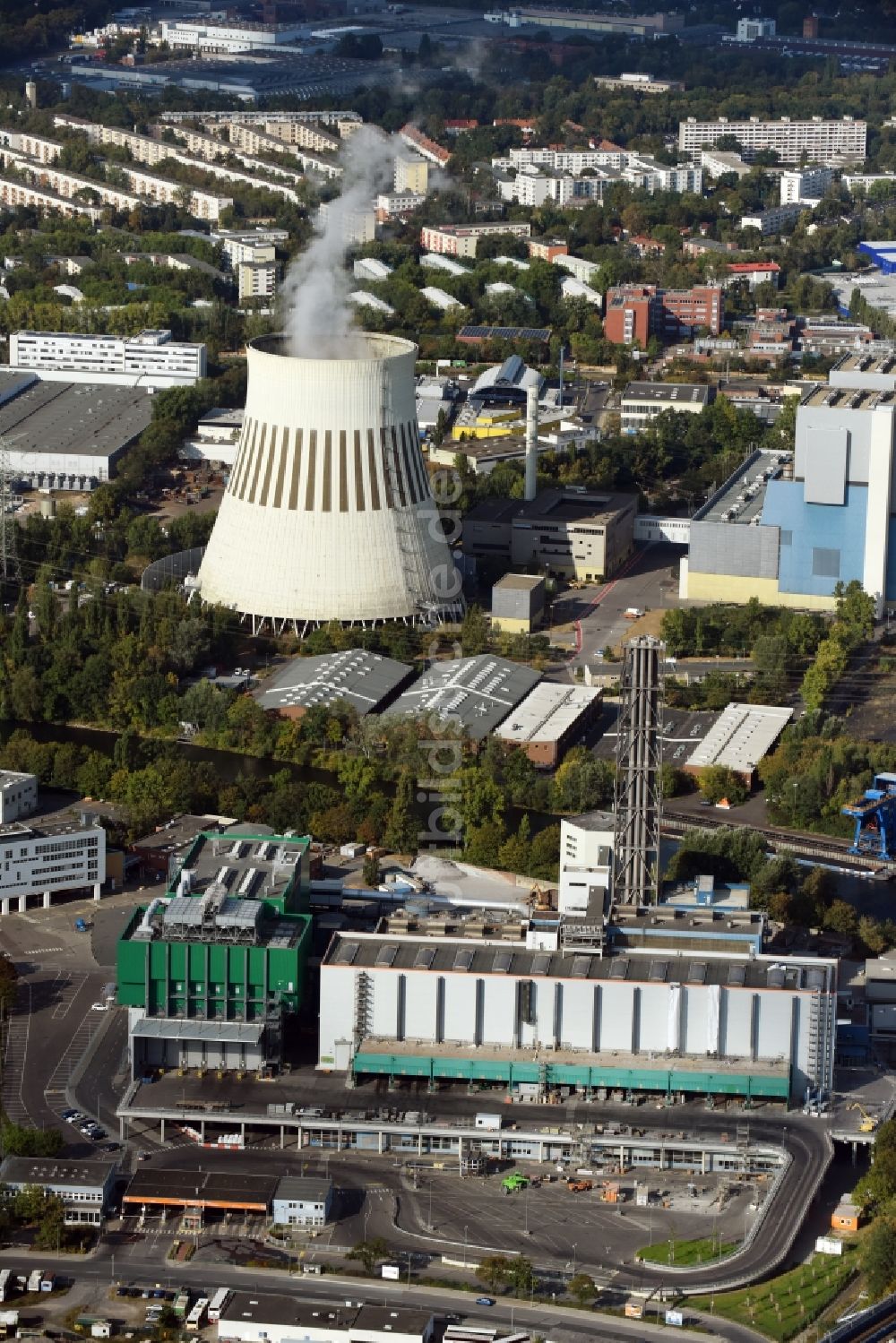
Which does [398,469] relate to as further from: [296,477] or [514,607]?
[514,607]

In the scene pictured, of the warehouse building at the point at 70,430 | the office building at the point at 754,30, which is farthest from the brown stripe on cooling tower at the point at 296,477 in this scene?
the office building at the point at 754,30

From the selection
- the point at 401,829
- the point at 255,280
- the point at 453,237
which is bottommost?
the point at 401,829

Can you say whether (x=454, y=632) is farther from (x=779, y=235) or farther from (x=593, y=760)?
(x=779, y=235)

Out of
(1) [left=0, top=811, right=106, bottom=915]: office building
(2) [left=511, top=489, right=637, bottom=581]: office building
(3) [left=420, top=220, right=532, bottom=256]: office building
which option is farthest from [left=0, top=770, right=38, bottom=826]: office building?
(3) [left=420, top=220, right=532, bottom=256]: office building

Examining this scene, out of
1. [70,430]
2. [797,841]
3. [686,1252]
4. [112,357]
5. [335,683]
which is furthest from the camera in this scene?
[112,357]

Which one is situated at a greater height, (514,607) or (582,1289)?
(514,607)

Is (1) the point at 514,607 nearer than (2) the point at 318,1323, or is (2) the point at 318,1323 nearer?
(2) the point at 318,1323

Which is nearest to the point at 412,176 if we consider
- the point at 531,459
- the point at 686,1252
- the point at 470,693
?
the point at 531,459

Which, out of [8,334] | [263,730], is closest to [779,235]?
[8,334]
